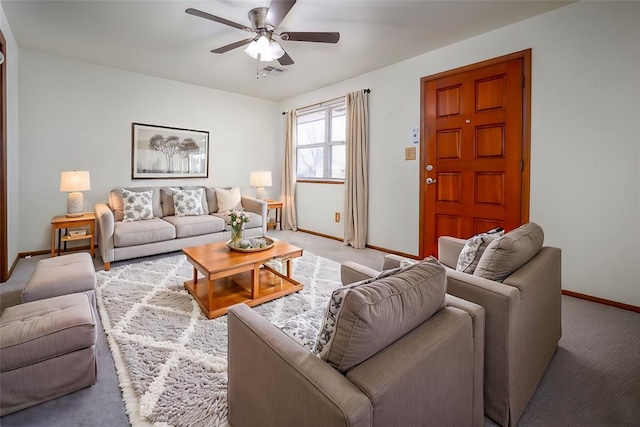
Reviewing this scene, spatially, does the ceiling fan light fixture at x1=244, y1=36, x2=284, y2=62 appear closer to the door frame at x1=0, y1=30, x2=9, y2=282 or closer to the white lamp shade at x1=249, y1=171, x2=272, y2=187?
the door frame at x1=0, y1=30, x2=9, y2=282

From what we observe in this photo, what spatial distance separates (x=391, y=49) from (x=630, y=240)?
2.91 meters

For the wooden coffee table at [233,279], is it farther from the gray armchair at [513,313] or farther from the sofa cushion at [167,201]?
the sofa cushion at [167,201]

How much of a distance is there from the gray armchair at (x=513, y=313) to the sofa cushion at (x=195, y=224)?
134 inches

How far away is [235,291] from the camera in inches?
106

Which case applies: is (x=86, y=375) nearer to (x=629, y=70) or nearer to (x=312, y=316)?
(x=312, y=316)

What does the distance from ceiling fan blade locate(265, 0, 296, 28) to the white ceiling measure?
A: 0.23 m

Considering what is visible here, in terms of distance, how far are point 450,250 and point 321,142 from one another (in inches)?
137

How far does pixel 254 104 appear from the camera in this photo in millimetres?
5781

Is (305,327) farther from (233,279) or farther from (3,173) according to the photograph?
(3,173)

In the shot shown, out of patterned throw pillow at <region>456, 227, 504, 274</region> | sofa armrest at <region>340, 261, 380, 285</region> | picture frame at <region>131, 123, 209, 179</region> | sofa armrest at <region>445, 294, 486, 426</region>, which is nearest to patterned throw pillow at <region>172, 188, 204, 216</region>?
picture frame at <region>131, 123, 209, 179</region>

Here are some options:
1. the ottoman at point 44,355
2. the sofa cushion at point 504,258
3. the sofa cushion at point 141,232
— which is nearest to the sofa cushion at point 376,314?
the sofa cushion at point 504,258

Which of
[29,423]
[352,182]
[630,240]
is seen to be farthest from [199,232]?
[630,240]

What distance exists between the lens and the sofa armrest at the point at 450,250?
7.63 feet

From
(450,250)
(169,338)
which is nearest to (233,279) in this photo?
(169,338)
